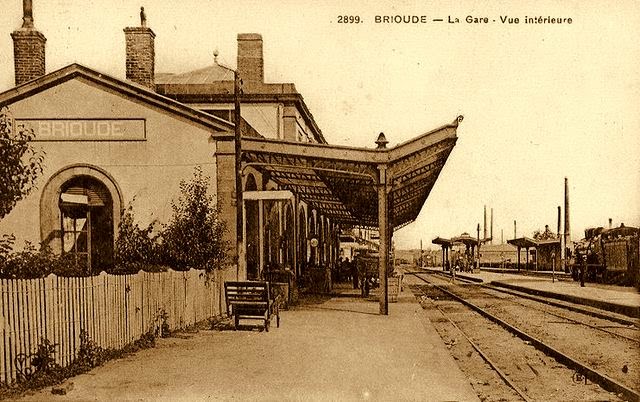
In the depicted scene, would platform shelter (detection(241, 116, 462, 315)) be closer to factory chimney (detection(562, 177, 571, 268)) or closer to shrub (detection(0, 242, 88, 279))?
shrub (detection(0, 242, 88, 279))

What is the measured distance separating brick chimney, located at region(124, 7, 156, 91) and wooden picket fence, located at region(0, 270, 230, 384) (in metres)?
9.50

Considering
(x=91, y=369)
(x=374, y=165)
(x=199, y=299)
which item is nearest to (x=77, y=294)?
(x=91, y=369)

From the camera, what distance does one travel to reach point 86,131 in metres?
17.7

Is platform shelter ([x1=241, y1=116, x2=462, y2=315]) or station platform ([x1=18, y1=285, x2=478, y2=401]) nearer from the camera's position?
station platform ([x1=18, y1=285, x2=478, y2=401])

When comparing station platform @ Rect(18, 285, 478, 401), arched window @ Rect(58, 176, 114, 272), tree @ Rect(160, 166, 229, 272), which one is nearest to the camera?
station platform @ Rect(18, 285, 478, 401)

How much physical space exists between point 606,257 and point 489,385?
2764 centimetres

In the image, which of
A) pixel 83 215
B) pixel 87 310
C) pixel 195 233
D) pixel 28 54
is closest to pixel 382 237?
pixel 195 233

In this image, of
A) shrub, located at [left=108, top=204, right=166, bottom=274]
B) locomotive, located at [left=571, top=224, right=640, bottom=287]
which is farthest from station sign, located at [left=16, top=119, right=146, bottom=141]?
locomotive, located at [left=571, top=224, right=640, bottom=287]

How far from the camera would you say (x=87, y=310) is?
9.10 metres

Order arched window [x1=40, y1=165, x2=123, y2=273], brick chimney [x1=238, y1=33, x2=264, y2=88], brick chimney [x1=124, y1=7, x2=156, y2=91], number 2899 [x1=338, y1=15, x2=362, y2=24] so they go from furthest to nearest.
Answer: brick chimney [x1=238, y1=33, x2=264, y2=88], brick chimney [x1=124, y1=7, x2=156, y2=91], arched window [x1=40, y1=165, x2=123, y2=273], number 2899 [x1=338, y1=15, x2=362, y2=24]

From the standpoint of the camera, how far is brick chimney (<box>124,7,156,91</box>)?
67.5ft

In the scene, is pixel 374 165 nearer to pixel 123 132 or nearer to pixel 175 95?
pixel 123 132

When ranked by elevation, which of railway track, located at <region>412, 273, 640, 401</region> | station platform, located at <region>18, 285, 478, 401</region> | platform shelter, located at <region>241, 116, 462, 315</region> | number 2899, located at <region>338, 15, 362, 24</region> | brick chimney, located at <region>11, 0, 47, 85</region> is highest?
brick chimney, located at <region>11, 0, 47, 85</region>

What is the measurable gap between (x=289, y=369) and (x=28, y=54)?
14.7m
